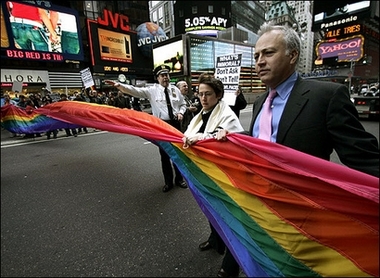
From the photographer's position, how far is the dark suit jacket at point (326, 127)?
1.03 metres

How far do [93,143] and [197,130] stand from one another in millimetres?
5971

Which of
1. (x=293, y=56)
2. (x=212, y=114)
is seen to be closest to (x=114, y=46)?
(x=212, y=114)

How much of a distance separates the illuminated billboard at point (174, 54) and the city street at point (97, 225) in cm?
2391

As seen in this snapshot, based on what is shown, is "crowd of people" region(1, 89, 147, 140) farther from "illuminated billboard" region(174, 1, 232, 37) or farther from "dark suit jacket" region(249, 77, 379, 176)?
"illuminated billboard" region(174, 1, 232, 37)

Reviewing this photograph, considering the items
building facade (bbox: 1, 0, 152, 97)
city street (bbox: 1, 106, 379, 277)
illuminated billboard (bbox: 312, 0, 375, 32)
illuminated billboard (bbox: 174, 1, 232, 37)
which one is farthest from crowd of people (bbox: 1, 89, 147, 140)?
illuminated billboard (bbox: 174, 1, 232, 37)

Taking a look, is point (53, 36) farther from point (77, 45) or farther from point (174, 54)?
point (174, 54)

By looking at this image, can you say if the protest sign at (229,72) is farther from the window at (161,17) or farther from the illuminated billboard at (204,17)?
the window at (161,17)

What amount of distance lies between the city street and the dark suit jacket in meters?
1.38

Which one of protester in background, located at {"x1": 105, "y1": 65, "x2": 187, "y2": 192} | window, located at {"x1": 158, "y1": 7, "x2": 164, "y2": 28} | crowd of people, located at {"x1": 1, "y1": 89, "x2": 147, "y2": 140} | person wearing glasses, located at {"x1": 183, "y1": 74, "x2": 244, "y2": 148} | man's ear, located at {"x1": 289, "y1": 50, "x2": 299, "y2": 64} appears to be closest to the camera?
man's ear, located at {"x1": 289, "y1": 50, "x2": 299, "y2": 64}

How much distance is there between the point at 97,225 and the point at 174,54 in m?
27.0

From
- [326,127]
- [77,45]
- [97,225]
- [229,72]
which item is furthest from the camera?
[77,45]

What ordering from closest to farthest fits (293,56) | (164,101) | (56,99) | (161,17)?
(293,56) < (164,101) < (56,99) < (161,17)

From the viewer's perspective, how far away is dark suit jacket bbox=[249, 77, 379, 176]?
1.03 m

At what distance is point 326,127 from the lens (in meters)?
1.13
